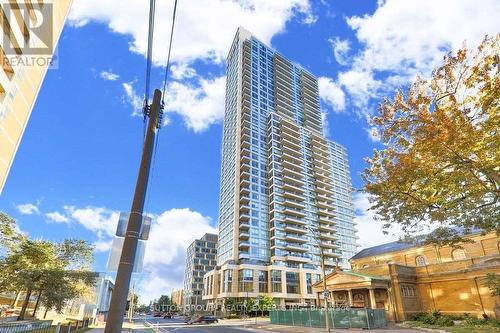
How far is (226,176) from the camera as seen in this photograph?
323ft

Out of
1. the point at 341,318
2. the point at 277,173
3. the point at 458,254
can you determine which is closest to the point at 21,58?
the point at 341,318

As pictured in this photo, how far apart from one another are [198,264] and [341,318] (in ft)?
400

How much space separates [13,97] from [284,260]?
3023 inches

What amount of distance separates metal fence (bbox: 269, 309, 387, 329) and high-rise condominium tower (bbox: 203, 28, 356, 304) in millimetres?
36507

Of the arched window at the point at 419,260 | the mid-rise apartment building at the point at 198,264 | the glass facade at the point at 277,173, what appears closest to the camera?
the arched window at the point at 419,260

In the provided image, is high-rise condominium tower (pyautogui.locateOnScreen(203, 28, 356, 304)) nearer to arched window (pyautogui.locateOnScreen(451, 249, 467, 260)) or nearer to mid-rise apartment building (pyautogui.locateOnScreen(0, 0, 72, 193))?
arched window (pyautogui.locateOnScreen(451, 249, 467, 260))

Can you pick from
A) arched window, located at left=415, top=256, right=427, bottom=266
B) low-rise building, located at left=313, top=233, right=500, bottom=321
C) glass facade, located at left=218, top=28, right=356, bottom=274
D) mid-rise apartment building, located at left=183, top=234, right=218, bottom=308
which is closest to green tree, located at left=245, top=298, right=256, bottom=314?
glass facade, located at left=218, top=28, right=356, bottom=274

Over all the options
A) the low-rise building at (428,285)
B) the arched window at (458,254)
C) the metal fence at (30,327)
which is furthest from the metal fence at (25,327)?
the arched window at (458,254)

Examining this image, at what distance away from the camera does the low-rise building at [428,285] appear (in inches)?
1270

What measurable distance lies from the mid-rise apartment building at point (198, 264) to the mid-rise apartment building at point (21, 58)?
133633 millimetres

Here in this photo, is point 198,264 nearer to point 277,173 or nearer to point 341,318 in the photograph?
point 277,173

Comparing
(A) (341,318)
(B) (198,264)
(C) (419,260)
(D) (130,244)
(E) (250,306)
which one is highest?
(B) (198,264)

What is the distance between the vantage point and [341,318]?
3192cm

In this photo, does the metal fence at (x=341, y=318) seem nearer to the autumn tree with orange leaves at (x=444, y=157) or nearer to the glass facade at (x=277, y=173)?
the autumn tree with orange leaves at (x=444, y=157)
